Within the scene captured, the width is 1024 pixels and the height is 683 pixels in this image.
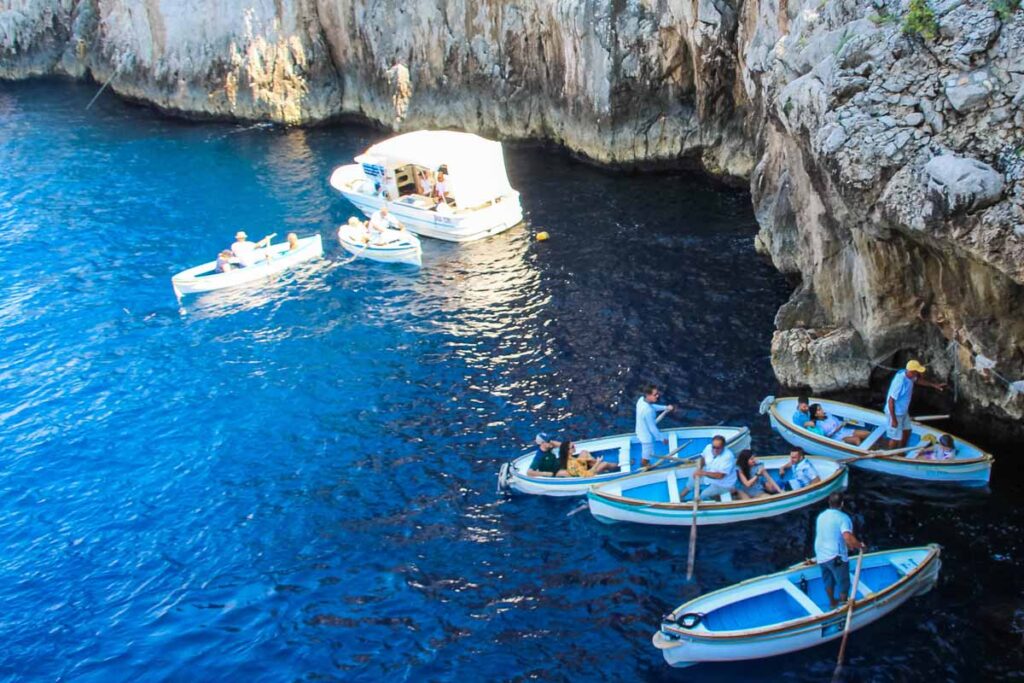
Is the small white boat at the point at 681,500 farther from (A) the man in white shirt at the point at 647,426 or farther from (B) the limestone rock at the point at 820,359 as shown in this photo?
(B) the limestone rock at the point at 820,359

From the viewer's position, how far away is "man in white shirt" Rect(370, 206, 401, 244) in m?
35.5

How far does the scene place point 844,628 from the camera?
16516 millimetres

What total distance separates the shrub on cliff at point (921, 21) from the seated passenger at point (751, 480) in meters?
9.71

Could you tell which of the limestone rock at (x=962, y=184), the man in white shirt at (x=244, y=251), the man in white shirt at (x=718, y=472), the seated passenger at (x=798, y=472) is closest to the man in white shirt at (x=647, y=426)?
the man in white shirt at (x=718, y=472)

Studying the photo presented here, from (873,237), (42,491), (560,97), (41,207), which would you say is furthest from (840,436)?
(41,207)

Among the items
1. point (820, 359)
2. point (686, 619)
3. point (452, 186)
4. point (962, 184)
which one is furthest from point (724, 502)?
point (452, 186)

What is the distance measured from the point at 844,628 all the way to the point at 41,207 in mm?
41244

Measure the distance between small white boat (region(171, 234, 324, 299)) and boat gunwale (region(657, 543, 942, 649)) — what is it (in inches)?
904

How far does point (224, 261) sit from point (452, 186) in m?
9.71

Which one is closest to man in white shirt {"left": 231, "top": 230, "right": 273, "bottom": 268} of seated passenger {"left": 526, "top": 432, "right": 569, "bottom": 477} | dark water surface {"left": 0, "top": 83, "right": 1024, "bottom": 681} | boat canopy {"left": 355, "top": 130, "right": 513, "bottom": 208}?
dark water surface {"left": 0, "top": 83, "right": 1024, "bottom": 681}

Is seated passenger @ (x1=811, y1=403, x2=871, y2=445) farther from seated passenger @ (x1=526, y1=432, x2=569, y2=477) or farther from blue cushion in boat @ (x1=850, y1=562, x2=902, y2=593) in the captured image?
seated passenger @ (x1=526, y1=432, x2=569, y2=477)

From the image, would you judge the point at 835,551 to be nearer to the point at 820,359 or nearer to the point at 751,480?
the point at 751,480

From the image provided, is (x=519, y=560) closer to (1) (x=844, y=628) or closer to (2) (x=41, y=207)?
(1) (x=844, y=628)

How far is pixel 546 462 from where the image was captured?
21.6 metres
